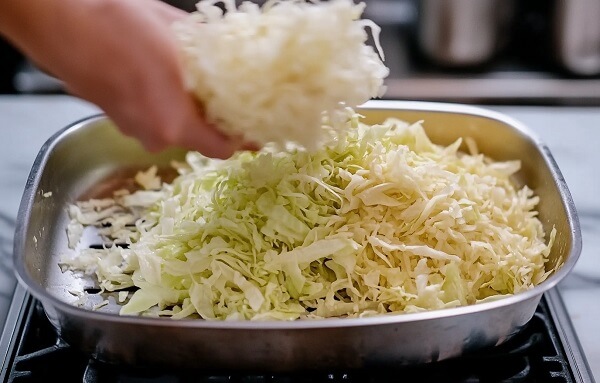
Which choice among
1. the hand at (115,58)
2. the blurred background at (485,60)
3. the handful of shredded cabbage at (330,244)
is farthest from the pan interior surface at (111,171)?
the blurred background at (485,60)

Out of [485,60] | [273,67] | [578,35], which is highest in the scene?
[273,67]

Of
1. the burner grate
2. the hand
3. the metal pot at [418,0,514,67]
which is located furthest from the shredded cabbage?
the metal pot at [418,0,514,67]

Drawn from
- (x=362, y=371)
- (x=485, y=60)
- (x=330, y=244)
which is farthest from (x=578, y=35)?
(x=362, y=371)

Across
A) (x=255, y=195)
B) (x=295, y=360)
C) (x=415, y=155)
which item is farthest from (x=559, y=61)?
(x=295, y=360)

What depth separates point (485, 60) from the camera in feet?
6.59

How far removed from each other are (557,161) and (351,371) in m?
0.74

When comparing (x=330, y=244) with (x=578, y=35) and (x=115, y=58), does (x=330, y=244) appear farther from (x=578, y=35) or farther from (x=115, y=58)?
(x=578, y=35)

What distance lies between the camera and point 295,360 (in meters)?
0.98

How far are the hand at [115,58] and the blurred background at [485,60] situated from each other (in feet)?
3.61

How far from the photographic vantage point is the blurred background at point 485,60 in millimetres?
1895

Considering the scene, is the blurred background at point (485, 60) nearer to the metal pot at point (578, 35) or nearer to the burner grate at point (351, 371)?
the metal pot at point (578, 35)

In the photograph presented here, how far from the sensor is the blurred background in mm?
1895

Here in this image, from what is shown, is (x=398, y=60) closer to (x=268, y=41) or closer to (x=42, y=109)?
(x=42, y=109)

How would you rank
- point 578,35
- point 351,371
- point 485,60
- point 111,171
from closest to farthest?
point 351,371
point 111,171
point 578,35
point 485,60
